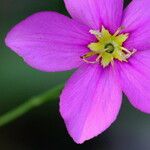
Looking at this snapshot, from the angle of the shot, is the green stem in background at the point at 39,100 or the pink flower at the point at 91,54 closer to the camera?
the pink flower at the point at 91,54

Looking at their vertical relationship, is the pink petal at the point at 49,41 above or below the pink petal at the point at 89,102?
above

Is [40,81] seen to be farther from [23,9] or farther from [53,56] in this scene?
[53,56]

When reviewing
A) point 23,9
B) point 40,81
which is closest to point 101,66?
point 40,81

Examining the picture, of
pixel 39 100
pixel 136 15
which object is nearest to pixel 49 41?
pixel 136 15

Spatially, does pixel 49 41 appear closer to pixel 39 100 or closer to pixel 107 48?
pixel 107 48

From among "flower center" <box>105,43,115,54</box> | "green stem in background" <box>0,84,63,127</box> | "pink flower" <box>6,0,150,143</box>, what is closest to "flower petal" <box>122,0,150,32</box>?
"pink flower" <box>6,0,150,143</box>

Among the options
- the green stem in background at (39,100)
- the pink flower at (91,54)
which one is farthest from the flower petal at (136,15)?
the green stem in background at (39,100)

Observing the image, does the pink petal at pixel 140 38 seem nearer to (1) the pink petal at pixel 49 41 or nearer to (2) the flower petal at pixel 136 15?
(2) the flower petal at pixel 136 15
